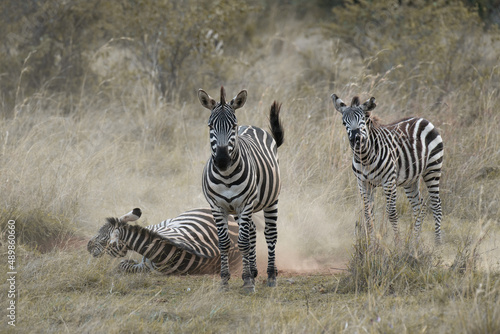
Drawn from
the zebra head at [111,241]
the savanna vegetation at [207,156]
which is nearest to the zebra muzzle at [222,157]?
the savanna vegetation at [207,156]

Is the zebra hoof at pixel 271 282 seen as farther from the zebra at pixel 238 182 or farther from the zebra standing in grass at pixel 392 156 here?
the zebra standing in grass at pixel 392 156

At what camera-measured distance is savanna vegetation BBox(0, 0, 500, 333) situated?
4688 millimetres

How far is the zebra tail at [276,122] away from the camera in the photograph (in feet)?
22.1

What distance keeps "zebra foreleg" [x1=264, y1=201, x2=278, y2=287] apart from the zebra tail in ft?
3.53

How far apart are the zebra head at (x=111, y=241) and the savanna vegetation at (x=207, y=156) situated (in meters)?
0.18

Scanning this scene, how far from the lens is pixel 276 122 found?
6824 millimetres

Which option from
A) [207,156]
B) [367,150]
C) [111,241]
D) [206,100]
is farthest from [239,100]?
[207,156]

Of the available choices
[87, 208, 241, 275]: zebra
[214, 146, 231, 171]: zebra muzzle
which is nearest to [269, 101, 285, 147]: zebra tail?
[87, 208, 241, 275]: zebra

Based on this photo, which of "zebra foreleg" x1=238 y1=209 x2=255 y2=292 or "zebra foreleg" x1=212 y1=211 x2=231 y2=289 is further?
"zebra foreleg" x1=212 y1=211 x2=231 y2=289

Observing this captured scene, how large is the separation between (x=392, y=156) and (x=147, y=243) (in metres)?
3.09

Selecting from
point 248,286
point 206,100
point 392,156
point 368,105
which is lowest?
point 248,286

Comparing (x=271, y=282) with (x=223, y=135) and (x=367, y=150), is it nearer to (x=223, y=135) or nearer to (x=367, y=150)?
(x=223, y=135)

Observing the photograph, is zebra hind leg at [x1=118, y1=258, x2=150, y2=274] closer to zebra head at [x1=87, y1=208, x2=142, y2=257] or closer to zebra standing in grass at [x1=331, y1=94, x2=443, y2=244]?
zebra head at [x1=87, y1=208, x2=142, y2=257]

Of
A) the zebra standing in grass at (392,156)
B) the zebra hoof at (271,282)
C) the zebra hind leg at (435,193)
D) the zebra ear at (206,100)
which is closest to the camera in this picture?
the zebra ear at (206,100)
